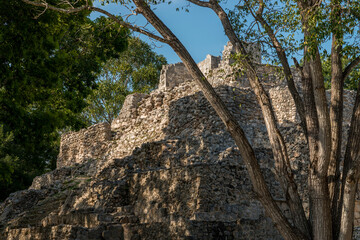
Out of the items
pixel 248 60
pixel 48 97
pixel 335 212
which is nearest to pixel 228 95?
pixel 48 97

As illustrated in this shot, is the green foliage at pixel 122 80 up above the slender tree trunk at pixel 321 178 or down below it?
above

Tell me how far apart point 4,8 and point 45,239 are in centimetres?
442

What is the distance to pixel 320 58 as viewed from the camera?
6441 mm

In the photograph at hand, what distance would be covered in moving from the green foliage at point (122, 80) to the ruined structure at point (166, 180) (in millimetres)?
8008

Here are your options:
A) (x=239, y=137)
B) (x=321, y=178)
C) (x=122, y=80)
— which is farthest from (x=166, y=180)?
(x=122, y=80)

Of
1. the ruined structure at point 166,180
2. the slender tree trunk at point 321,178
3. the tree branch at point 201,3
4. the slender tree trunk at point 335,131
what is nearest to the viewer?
the slender tree trunk at point 321,178

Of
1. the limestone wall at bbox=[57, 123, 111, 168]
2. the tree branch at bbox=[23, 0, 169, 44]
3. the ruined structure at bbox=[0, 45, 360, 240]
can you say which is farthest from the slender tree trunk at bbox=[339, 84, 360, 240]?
the limestone wall at bbox=[57, 123, 111, 168]

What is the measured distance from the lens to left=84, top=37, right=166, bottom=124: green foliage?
27734 mm

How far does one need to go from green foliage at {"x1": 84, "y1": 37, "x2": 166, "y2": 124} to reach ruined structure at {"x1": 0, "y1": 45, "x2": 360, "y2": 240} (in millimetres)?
8008

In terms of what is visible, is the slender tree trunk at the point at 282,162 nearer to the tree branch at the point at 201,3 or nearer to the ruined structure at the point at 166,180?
the ruined structure at the point at 166,180

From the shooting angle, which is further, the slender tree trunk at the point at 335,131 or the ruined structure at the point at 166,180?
the ruined structure at the point at 166,180

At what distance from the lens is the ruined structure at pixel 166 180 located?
8148 millimetres

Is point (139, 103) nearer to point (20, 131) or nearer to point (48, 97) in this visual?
point (48, 97)

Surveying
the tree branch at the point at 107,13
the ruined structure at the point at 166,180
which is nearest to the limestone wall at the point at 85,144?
the ruined structure at the point at 166,180
